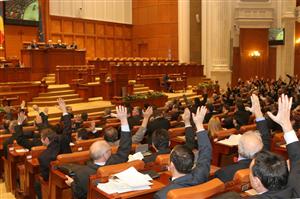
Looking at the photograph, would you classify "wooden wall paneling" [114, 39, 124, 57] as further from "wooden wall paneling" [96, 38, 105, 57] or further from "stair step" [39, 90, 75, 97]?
"stair step" [39, 90, 75, 97]

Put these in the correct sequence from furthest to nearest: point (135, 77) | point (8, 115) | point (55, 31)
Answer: point (55, 31) → point (135, 77) → point (8, 115)

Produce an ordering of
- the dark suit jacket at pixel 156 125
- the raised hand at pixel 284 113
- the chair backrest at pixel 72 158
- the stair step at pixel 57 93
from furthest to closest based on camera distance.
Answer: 1. the stair step at pixel 57 93
2. the dark suit jacket at pixel 156 125
3. the chair backrest at pixel 72 158
4. the raised hand at pixel 284 113

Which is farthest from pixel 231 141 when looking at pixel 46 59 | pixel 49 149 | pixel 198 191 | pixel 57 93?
pixel 46 59

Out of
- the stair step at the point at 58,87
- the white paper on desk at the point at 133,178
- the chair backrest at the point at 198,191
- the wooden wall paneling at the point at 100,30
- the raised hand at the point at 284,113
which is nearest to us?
the chair backrest at the point at 198,191

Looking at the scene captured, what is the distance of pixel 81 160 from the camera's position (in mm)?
4656

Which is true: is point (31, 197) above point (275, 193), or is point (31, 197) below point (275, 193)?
below

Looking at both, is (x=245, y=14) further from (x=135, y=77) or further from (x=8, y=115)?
(x=8, y=115)

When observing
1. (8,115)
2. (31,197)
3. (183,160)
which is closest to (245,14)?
(8,115)

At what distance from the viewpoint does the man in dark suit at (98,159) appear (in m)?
3.81

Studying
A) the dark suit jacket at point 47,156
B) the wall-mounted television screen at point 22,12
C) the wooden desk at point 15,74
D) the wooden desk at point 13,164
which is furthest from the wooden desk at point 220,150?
the wall-mounted television screen at point 22,12

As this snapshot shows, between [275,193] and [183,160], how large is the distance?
2.70 feet

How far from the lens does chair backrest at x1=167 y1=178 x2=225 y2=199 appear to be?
2.61 meters

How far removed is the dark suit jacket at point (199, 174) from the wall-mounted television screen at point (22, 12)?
15.4m

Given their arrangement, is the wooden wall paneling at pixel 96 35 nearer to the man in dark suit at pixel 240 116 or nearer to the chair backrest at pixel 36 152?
the man in dark suit at pixel 240 116
